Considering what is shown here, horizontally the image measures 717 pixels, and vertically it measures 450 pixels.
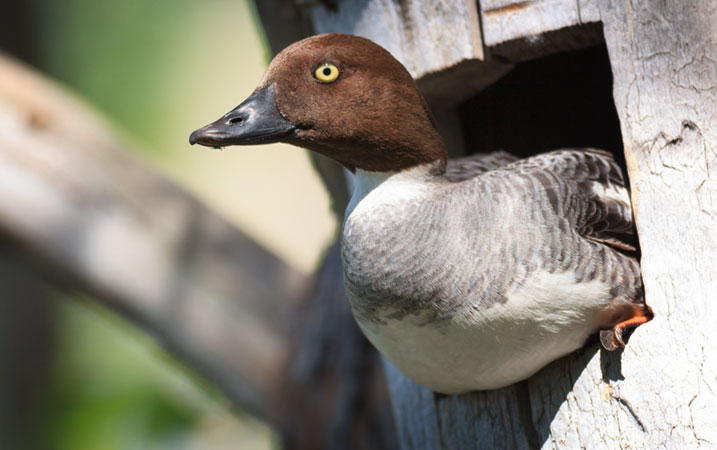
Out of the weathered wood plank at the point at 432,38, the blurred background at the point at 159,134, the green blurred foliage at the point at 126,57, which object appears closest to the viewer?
the weathered wood plank at the point at 432,38

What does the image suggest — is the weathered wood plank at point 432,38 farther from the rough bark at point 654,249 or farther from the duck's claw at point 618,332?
the duck's claw at point 618,332

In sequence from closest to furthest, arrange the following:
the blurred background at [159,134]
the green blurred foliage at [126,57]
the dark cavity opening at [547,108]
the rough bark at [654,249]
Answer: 1. the rough bark at [654,249]
2. the dark cavity opening at [547,108]
3. the blurred background at [159,134]
4. the green blurred foliage at [126,57]

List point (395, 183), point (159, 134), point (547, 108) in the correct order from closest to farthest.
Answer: point (395, 183), point (547, 108), point (159, 134)

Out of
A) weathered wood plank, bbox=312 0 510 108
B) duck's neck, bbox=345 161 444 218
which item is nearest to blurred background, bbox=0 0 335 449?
weathered wood plank, bbox=312 0 510 108

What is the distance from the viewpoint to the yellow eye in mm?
1656

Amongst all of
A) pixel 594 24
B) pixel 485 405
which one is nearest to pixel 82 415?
pixel 485 405

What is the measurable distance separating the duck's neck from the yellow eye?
0.23 metres

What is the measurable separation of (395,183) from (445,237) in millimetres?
199

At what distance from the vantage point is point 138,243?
3.59m

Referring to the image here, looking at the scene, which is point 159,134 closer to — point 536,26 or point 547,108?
point 547,108

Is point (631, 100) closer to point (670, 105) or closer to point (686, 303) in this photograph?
point (670, 105)

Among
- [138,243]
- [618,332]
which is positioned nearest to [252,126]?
[618,332]

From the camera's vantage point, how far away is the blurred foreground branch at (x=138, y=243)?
139 inches

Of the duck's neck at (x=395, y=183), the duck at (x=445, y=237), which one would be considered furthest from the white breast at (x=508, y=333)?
the duck's neck at (x=395, y=183)
